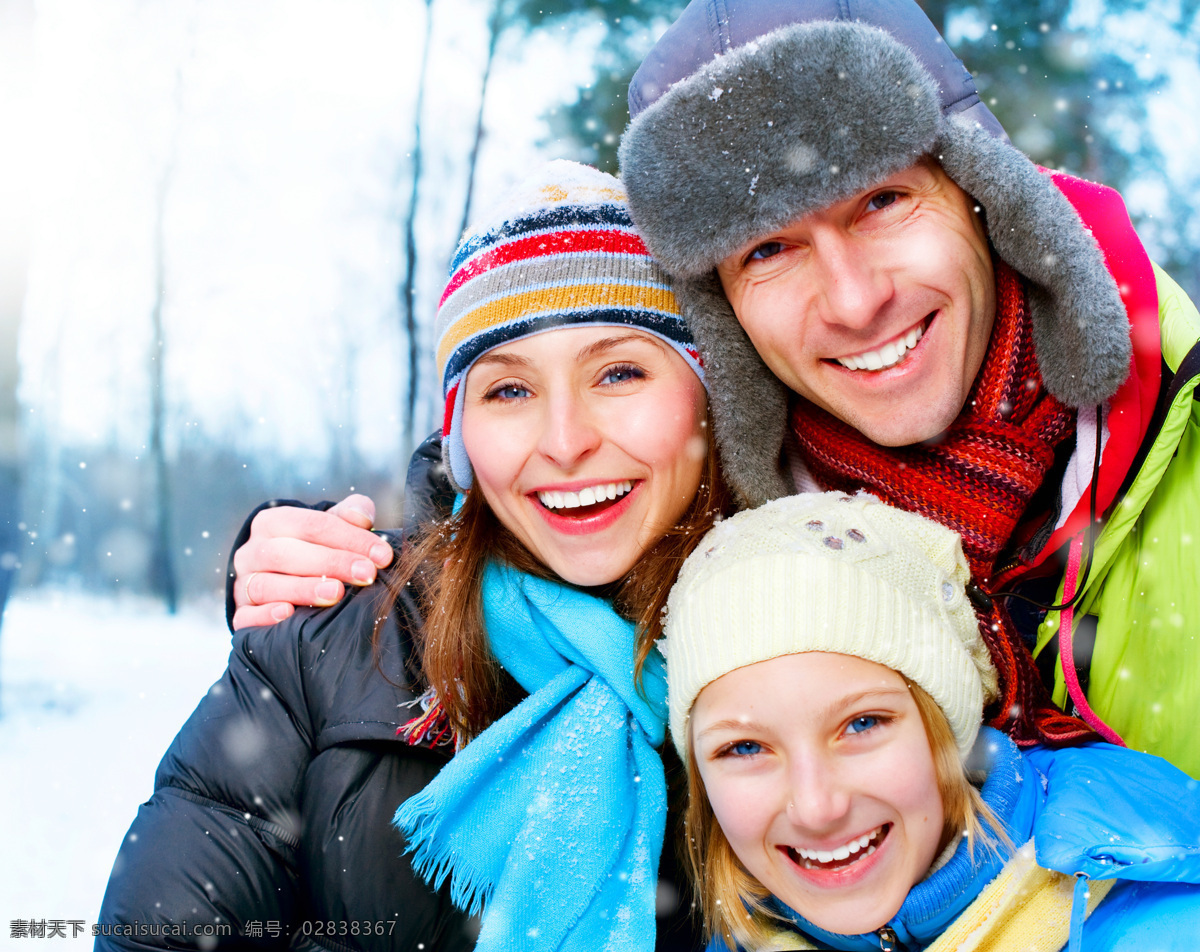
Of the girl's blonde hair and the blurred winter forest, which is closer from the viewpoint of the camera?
the girl's blonde hair

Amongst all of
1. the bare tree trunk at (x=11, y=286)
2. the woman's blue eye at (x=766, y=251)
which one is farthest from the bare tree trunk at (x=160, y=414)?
the woman's blue eye at (x=766, y=251)

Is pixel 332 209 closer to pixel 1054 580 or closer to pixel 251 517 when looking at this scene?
pixel 251 517

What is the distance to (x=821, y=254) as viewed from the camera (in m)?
1.78

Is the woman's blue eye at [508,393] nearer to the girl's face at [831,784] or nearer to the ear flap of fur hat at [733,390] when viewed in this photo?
the ear flap of fur hat at [733,390]

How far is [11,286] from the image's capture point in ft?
15.5

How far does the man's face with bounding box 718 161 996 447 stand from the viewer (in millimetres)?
1764

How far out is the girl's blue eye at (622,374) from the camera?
1.91 m

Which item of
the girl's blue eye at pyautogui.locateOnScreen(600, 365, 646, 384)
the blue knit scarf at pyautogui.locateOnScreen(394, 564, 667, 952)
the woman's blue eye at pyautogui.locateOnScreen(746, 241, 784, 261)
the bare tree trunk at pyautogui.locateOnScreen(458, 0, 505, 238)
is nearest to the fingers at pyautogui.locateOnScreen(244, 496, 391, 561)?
the blue knit scarf at pyautogui.locateOnScreen(394, 564, 667, 952)

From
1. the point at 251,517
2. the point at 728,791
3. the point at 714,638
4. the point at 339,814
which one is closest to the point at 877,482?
the point at 714,638

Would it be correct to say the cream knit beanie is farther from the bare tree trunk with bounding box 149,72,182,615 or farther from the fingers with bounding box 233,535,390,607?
the bare tree trunk with bounding box 149,72,182,615

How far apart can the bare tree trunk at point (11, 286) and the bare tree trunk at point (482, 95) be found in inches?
104

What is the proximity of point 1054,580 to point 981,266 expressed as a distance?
0.73 metres

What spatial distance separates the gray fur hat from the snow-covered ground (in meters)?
3.84

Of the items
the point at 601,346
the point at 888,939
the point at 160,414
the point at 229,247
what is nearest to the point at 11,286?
the point at 229,247
